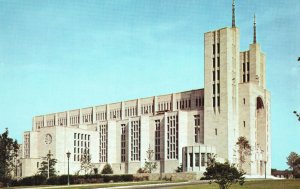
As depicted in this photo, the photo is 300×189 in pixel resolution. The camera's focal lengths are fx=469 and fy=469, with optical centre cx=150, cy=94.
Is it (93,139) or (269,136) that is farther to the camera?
(93,139)

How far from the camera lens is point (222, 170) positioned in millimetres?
36500

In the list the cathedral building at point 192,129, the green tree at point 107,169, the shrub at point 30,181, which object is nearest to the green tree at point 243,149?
the cathedral building at point 192,129

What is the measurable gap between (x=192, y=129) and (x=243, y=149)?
483 inches

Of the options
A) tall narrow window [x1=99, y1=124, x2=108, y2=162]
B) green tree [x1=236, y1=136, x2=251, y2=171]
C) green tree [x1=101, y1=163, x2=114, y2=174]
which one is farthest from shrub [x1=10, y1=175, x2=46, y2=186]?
tall narrow window [x1=99, y1=124, x2=108, y2=162]

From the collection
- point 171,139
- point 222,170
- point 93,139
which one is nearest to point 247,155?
point 171,139

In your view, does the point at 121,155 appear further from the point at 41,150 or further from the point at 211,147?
the point at 211,147

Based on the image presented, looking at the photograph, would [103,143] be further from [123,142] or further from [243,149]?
[243,149]

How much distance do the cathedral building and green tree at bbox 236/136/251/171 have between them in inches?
63.9

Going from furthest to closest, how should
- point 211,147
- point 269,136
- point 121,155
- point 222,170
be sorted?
1. point 121,155
2. point 269,136
3. point 211,147
4. point 222,170

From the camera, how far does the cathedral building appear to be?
310 feet

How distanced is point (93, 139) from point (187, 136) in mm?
28132

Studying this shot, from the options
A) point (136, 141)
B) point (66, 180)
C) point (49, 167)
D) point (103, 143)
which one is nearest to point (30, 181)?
point (66, 180)

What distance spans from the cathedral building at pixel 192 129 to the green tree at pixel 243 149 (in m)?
1.62

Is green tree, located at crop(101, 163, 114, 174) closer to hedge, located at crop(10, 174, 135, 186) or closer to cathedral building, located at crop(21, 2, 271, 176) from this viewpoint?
cathedral building, located at crop(21, 2, 271, 176)
